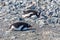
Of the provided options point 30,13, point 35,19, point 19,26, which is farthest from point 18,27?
point 30,13

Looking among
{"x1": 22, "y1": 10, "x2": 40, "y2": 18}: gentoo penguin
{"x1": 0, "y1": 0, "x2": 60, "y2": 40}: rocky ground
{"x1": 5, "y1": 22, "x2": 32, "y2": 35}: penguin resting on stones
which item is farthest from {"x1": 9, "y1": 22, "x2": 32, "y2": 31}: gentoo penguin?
{"x1": 22, "y1": 10, "x2": 40, "y2": 18}: gentoo penguin

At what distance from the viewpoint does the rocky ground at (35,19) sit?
19.7 feet

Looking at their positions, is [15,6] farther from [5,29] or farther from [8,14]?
[5,29]

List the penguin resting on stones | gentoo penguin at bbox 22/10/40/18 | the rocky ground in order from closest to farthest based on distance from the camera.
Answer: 1. the rocky ground
2. the penguin resting on stones
3. gentoo penguin at bbox 22/10/40/18

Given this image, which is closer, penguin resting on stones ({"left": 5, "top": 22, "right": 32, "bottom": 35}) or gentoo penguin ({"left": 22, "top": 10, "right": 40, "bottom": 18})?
penguin resting on stones ({"left": 5, "top": 22, "right": 32, "bottom": 35})

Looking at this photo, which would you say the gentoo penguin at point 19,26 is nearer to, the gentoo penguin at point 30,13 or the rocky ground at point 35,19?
the rocky ground at point 35,19

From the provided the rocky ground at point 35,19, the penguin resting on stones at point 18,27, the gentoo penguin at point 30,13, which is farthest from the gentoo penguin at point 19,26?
the gentoo penguin at point 30,13

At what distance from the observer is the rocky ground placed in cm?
600

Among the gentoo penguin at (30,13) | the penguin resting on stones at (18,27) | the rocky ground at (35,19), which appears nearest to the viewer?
the rocky ground at (35,19)

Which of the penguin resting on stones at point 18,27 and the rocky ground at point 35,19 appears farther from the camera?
the penguin resting on stones at point 18,27

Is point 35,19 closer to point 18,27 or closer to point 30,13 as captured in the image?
point 30,13

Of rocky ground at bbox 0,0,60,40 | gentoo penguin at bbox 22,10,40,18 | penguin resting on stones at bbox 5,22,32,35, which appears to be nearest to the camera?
rocky ground at bbox 0,0,60,40

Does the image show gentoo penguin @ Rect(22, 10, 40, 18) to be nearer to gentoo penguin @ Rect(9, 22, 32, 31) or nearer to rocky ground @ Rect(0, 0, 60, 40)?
rocky ground @ Rect(0, 0, 60, 40)

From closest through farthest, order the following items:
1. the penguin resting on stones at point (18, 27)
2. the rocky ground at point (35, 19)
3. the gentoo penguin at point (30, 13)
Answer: the rocky ground at point (35, 19) → the penguin resting on stones at point (18, 27) → the gentoo penguin at point (30, 13)
